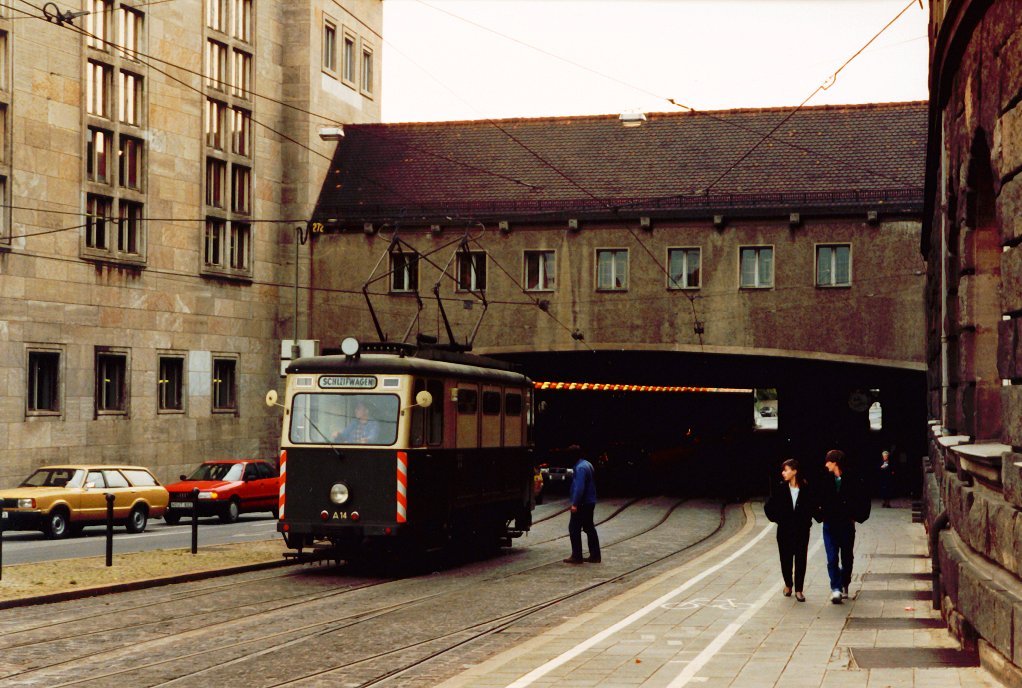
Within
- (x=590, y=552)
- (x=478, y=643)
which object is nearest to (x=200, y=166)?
(x=590, y=552)

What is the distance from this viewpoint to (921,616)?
44.4 feet

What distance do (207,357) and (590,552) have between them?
2387 centimetres

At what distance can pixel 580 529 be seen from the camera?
21359mm

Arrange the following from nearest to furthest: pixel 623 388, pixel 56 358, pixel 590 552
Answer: pixel 590 552 < pixel 56 358 < pixel 623 388

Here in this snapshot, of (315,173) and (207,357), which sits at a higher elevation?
(315,173)

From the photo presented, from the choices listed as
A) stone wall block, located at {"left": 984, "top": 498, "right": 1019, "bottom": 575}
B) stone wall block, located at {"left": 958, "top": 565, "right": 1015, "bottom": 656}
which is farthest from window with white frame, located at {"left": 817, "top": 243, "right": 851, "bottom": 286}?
stone wall block, located at {"left": 984, "top": 498, "right": 1019, "bottom": 575}

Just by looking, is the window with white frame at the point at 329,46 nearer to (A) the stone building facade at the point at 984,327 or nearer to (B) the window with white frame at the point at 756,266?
(B) the window with white frame at the point at 756,266

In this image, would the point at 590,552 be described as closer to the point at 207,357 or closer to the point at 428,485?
the point at 428,485

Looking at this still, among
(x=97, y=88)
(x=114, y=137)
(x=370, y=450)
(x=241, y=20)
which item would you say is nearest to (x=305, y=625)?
(x=370, y=450)

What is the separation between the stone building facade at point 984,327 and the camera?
27.8 feet

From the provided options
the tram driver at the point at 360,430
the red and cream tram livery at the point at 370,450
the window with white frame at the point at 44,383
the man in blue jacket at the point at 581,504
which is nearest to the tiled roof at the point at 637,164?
the window with white frame at the point at 44,383

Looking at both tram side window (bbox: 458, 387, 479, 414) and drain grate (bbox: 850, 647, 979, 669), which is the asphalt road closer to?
tram side window (bbox: 458, 387, 479, 414)

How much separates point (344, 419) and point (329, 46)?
32.6 m

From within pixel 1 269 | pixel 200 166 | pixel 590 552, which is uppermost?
pixel 200 166
